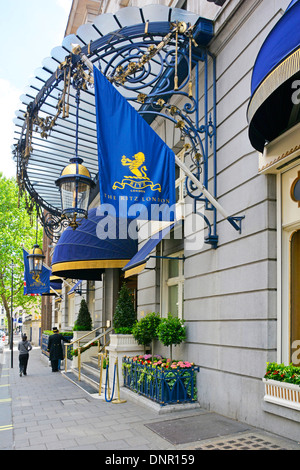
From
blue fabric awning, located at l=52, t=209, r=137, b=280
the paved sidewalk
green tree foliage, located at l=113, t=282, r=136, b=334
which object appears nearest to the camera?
the paved sidewalk

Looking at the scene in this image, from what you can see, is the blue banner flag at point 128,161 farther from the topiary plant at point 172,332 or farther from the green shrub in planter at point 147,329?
the green shrub in planter at point 147,329

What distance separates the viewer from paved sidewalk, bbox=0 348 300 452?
657 centimetres

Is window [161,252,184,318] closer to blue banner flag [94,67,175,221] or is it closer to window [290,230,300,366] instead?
blue banner flag [94,67,175,221]

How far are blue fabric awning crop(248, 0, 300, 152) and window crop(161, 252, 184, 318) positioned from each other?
4.84m

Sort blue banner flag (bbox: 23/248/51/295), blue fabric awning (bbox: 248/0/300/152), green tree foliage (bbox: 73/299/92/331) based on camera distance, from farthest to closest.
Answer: blue banner flag (bbox: 23/248/51/295) → green tree foliage (bbox: 73/299/92/331) → blue fabric awning (bbox: 248/0/300/152)

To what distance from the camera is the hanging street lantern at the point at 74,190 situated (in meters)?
9.75

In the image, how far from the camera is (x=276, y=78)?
210 inches

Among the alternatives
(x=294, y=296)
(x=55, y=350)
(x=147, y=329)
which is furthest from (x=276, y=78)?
(x=55, y=350)

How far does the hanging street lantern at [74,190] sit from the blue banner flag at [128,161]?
2110 mm

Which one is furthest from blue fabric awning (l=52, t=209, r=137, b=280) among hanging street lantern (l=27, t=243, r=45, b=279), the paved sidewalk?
the paved sidewalk

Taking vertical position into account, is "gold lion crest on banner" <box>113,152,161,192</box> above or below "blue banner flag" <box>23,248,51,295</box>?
above

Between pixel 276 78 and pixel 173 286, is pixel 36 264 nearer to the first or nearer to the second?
pixel 173 286

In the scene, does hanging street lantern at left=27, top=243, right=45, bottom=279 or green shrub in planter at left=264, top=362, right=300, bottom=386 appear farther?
hanging street lantern at left=27, top=243, right=45, bottom=279
